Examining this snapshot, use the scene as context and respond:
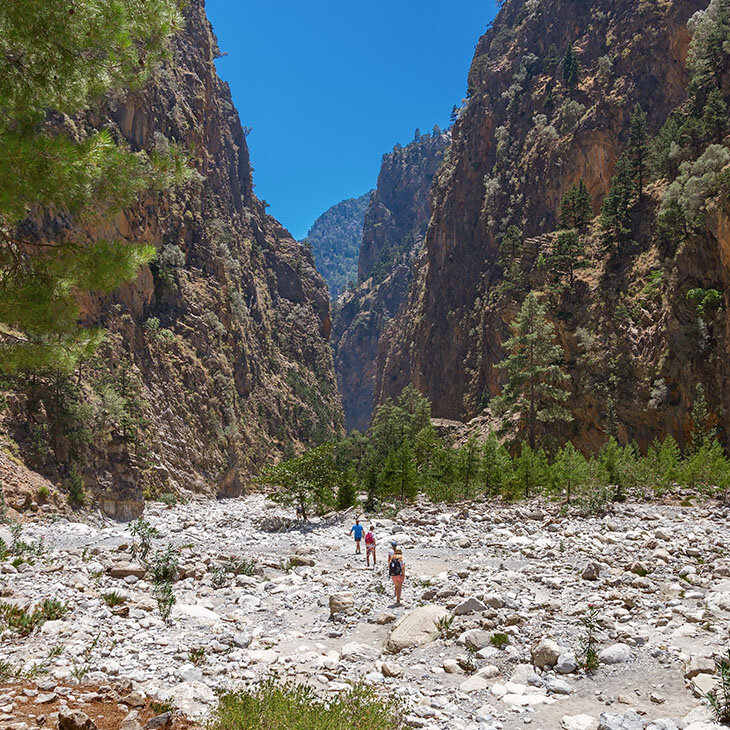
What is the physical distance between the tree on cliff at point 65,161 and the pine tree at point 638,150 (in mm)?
44185

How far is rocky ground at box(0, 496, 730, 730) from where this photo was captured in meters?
→ 5.60

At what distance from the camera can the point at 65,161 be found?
21.5ft

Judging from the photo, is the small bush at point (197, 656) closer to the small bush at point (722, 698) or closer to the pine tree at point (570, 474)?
the small bush at point (722, 698)

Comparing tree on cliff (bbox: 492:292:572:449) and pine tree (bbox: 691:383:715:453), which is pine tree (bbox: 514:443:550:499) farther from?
pine tree (bbox: 691:383:715:453)

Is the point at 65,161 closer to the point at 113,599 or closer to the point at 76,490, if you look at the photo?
the point at 113,599

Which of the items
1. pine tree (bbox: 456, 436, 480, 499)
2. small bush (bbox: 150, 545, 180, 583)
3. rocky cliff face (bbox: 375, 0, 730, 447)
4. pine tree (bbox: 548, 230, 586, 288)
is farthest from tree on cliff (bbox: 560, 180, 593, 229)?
small bush (bbox: 150, 545, 180, 583)

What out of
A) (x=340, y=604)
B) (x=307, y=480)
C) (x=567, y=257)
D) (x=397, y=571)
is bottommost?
(x=340, y=604)

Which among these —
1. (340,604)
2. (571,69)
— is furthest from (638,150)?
(340,604)

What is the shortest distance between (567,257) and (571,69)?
30.2 meters

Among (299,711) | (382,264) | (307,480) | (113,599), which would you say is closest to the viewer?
(299,711)

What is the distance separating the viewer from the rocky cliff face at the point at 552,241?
33969 mm

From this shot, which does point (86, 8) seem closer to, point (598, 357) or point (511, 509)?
point (511, 509)

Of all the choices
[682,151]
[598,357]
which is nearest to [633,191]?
[682,151]

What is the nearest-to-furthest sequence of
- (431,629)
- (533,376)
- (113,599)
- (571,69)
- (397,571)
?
(431,629) < (113,599) < (397,571) < (533,376) < (571,69)
